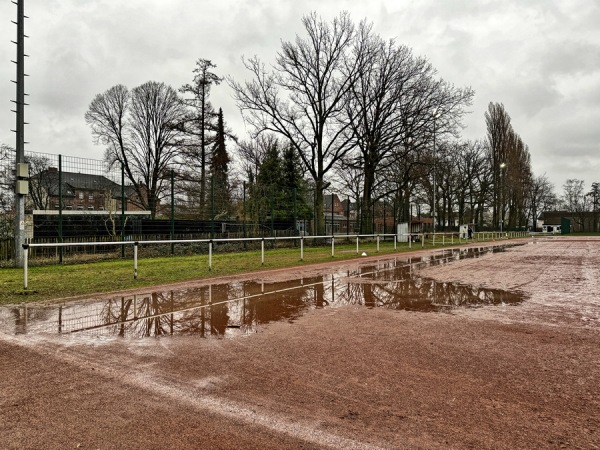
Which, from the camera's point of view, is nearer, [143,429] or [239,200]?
[143,429]

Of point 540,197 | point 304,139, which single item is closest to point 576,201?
point 540,197

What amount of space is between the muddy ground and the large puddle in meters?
0.50

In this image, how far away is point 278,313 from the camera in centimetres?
678

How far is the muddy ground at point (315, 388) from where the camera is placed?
2.78 meters

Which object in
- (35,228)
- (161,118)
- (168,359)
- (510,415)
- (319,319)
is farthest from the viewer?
(161,118)

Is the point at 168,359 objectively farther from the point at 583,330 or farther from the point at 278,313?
the point at 583,330

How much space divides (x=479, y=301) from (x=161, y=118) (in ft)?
129

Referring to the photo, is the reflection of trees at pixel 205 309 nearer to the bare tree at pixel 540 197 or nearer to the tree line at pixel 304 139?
the tree line at pixel 304 139

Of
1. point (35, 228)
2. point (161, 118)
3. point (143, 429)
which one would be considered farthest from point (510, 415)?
point (161, 118)

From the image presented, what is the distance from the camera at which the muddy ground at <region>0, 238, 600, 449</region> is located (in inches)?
109

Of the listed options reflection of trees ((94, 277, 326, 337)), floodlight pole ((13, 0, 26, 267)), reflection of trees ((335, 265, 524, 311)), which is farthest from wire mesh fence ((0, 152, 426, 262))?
reflection of trees ((94, 277, 326, 337))

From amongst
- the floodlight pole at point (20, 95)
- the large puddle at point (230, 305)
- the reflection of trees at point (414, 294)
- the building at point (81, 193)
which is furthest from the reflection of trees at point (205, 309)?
the building at point (81, 193)

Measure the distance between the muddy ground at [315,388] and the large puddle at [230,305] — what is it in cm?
50

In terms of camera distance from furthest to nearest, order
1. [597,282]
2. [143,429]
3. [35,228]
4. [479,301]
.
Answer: [35,228] < [597,282] < [479,301] < [143,429]
